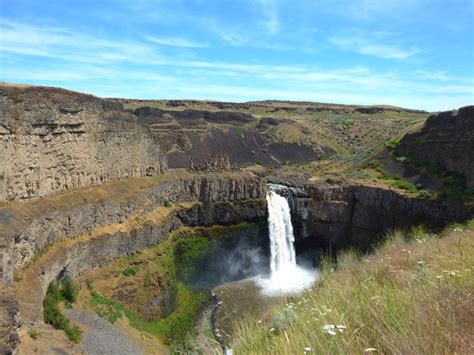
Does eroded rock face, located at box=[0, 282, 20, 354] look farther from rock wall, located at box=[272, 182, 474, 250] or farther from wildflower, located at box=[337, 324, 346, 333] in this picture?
rock wall, located at box=[272, 182, 474, 250]

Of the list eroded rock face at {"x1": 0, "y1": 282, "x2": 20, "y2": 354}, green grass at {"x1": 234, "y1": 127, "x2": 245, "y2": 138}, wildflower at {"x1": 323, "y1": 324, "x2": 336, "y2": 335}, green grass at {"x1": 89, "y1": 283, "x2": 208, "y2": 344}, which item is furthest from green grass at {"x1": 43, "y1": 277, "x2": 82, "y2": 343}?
green grass at {"x1": 234, "y1": 127, "x2": 245, "y2": 138}

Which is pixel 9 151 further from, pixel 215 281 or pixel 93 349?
pixel 215 281

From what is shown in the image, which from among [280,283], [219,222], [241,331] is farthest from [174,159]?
[241,331]

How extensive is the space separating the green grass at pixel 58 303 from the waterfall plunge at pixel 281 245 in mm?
22060

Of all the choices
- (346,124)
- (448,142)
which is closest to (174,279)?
(448,142)

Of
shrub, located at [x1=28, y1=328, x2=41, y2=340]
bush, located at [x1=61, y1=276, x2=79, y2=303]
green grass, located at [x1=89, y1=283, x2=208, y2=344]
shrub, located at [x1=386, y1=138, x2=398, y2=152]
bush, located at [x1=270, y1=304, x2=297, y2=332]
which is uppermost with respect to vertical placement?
bush, located at [x1=270, y1=304, x2=297, y2=332]

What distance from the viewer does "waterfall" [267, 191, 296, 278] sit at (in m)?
46.7

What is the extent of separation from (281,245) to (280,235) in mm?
1071

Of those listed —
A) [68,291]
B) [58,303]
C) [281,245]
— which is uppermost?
[68,291]

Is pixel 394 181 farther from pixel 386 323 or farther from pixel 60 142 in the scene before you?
pixel 386 323

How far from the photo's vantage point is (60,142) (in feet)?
102

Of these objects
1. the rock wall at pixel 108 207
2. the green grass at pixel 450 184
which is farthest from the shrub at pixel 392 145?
the rock wall at pixel 108 207

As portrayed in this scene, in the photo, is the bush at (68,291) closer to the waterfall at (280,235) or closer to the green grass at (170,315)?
the green grass at (170,315)

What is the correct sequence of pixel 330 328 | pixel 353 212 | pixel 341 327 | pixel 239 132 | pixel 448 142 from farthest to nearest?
pixel 239 132 < pixel 448 142 < pixel 353 212 < pixel 330 328 < pixel 341 327
